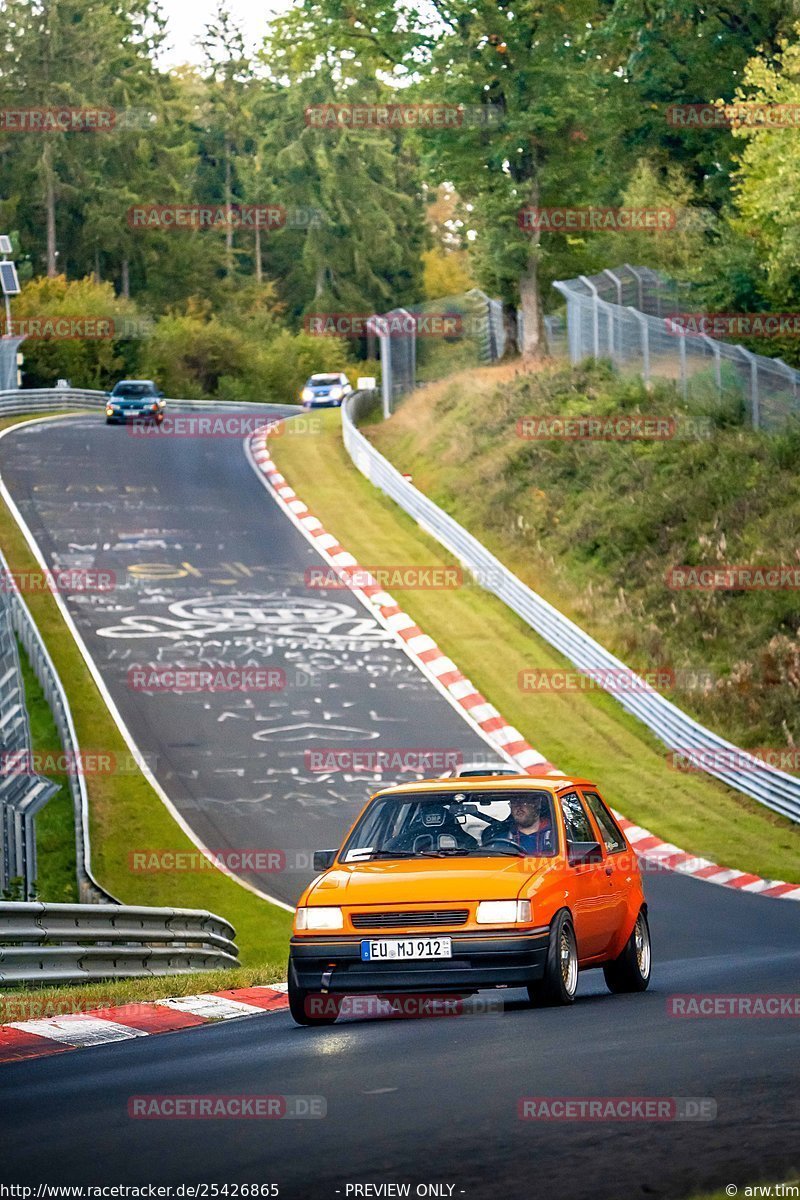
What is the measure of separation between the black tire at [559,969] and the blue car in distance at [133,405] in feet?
152

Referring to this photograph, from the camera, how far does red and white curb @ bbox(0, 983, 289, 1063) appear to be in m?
10.4

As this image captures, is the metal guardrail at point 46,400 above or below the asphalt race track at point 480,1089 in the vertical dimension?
below

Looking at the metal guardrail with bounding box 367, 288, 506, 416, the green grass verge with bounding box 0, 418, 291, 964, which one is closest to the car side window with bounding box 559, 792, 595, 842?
the green grass verge with bounding box 0, 418, 291, 964

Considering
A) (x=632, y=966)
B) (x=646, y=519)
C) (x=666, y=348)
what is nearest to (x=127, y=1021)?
(x=632, y=966)

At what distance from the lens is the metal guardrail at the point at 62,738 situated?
2103 centimetres

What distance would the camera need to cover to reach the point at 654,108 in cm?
5197

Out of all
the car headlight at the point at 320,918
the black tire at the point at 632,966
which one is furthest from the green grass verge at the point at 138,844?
the car headlight at the point at 320,918

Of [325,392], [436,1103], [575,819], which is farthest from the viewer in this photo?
[325,392]

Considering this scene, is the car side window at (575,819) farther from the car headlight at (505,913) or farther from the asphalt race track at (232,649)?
the asphalt race track at (232,649)

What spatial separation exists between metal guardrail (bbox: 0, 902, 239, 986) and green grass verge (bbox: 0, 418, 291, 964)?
2.95m

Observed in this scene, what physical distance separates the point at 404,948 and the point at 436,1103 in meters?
3.21

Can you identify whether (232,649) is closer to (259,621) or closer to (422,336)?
(259,621)

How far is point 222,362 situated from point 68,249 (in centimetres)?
1660

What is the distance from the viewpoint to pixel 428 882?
10852mm
